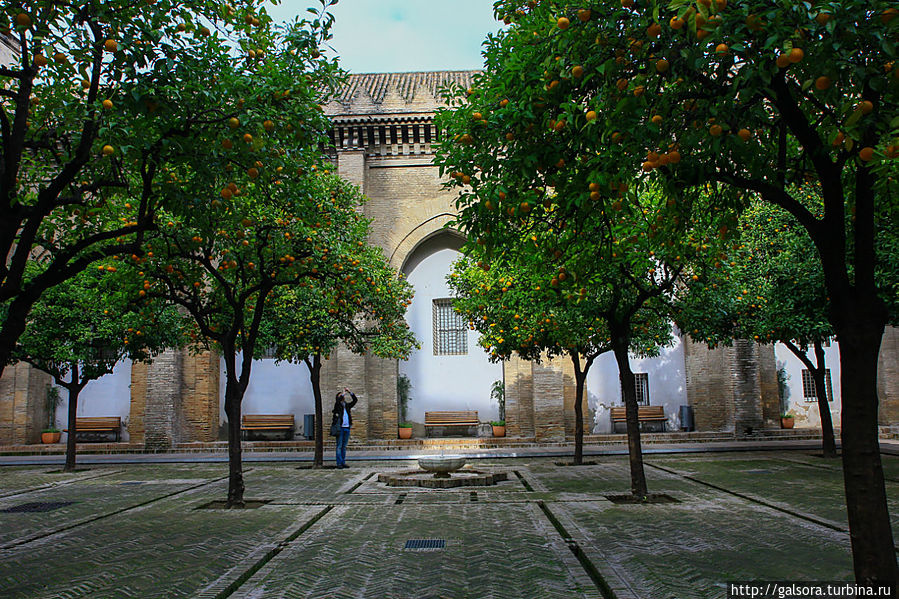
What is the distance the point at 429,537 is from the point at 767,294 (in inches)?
403

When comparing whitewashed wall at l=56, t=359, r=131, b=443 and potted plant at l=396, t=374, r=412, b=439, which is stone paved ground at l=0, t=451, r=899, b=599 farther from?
whitewashed wall at l=56, t=359, r=131, b=443

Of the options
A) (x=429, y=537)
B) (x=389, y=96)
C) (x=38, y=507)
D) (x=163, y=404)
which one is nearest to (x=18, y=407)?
(x=163, y=404)

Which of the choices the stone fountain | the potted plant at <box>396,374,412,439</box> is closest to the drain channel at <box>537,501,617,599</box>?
the stone fountain

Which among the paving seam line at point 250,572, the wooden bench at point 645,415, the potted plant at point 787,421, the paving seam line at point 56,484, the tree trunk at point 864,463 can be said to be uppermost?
the tree trunk at point 864,463

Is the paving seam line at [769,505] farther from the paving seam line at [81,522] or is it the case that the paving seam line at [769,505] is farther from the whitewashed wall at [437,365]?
the whitewashed wall at [437,365]

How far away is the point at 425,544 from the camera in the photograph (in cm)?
725

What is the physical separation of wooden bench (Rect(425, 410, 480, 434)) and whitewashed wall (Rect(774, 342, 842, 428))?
11.2m

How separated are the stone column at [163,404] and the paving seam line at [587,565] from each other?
17681 mm

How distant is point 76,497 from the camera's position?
1157 centimetres

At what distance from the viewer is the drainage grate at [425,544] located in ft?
23.3

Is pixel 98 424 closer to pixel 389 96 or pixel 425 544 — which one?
pixel 389 96

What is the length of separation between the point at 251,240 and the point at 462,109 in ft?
17.3

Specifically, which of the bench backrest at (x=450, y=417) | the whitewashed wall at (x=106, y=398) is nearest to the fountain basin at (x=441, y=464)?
the bench backrest at (x=450, y=417)

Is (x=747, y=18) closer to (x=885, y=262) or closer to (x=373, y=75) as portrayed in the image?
(x=885, y=262)
